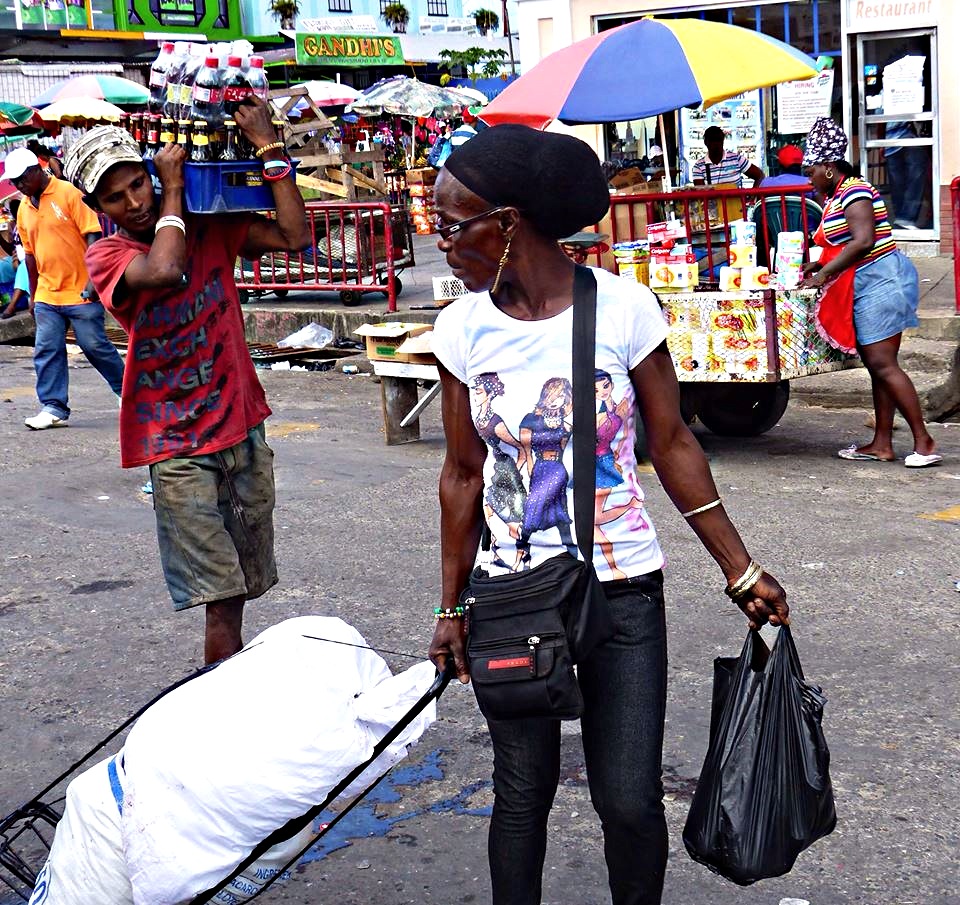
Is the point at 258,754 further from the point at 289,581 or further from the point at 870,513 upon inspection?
the point at 870,513

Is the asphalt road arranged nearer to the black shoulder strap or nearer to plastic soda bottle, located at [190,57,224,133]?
the black shoulder strap

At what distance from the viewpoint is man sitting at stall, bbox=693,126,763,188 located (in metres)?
11.6

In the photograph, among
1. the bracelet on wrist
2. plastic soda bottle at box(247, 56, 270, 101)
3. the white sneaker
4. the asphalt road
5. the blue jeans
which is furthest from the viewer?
the white sneaker

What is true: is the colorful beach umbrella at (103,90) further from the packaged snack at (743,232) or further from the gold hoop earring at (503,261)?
the gold hoop earring at (503,261)

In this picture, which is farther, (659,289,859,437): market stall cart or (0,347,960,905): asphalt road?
(659,289,859,437): market stall cart

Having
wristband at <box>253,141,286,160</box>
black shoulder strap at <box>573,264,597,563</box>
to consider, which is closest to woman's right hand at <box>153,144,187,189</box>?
wristband at <box>253,141,286,160</box>

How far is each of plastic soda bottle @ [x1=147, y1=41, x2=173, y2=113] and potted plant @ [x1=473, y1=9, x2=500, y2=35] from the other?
4836cm

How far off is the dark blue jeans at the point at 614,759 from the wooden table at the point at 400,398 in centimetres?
603

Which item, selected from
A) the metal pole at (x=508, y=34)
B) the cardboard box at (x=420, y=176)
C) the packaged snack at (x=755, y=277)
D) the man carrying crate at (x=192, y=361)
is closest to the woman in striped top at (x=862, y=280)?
the packaged snack at (x=755, y=277)

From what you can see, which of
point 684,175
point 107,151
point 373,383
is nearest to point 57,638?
point 107,151

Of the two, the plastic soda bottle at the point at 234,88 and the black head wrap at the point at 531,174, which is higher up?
the plastic soda bottle at the point at 234,88

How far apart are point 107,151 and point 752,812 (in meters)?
2.37

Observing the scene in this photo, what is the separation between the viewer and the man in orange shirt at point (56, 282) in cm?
972

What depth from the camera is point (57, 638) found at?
5535 millimetres
